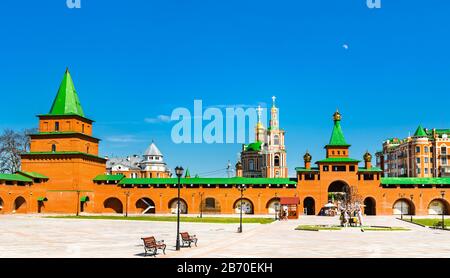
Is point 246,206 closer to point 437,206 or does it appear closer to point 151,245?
point 437,206

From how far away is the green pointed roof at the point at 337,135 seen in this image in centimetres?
6769

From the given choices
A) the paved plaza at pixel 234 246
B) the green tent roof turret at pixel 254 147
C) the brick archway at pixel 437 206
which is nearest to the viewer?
the paved plaza at pixel 234 246

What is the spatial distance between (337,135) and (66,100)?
115 ft

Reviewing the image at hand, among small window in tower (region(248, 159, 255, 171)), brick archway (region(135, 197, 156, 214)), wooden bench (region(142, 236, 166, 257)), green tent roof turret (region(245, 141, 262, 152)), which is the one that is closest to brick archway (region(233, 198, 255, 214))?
brick archway (region(135, 197, 156, 214))

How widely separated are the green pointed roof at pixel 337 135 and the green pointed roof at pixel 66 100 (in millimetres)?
32859

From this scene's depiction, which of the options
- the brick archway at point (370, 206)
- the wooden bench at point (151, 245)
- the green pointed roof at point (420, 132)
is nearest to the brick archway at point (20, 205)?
the brick archway at point (370, 206)

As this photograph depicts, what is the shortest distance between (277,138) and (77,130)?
6942cm

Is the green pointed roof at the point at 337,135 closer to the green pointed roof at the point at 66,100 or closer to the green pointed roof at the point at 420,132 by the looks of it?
the green pointed roof at the point at 66,100

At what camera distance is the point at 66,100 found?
6862 cm

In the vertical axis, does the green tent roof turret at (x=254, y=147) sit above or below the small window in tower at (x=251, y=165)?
above

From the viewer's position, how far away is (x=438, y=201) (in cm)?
6600

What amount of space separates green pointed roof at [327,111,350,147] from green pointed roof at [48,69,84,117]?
32859mm

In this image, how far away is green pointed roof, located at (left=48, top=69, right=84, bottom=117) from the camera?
2687 inches
